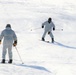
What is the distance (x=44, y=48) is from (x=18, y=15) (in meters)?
12.3

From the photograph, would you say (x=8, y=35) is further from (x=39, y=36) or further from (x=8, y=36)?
(x=39, y=36)

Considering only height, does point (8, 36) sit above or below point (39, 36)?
above

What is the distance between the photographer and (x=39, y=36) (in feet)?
Result: 69.9

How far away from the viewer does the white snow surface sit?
1198 cm

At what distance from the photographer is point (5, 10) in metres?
31.1

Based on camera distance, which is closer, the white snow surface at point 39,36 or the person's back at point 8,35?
the white snow surface at point 39,36

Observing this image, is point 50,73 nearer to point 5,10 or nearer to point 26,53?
point 26,53

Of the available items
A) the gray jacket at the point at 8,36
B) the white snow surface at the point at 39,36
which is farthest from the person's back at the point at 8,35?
the white snow surface at the point at 39,36

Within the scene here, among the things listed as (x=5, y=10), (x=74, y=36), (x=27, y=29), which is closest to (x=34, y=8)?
(x=5, y=10)

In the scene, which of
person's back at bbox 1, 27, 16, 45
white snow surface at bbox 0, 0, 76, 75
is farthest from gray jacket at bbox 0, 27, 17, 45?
white snow surface at bbox 0, 0, 76, 75

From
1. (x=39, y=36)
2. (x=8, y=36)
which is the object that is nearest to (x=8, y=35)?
(x=8, y=36)

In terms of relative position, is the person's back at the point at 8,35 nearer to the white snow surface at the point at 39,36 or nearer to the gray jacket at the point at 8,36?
the gray jacket at the point at 8,36

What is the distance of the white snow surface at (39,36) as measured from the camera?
39.3 feet

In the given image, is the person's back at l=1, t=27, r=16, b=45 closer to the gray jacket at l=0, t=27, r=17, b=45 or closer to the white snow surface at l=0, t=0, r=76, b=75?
the gray jacket at l=0, t=27, r=17, b=45
